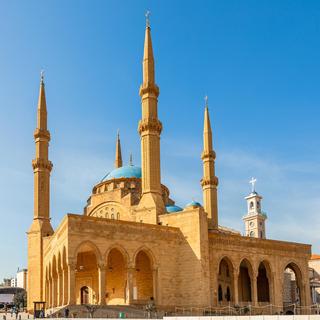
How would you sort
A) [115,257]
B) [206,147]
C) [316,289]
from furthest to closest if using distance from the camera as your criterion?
[316,289] < [206,147] < [115,257]

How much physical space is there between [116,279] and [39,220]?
944 centimetres

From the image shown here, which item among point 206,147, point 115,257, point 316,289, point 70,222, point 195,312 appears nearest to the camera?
point 70,222

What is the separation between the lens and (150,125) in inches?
1603

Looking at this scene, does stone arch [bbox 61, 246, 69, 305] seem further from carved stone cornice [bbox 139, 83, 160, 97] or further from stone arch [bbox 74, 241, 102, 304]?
carved stone cornice [bbox 139, 83, 160, 97]

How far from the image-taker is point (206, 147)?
162 feet

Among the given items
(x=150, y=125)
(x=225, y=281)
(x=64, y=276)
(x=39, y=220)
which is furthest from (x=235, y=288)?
(x=39, y=220)

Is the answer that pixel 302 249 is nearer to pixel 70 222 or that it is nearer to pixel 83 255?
pixel 83 255

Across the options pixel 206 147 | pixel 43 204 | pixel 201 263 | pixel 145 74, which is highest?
pixel 145 74

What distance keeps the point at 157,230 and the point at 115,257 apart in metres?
3.76

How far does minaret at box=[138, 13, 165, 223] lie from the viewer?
131 ft

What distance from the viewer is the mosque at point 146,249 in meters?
34.3

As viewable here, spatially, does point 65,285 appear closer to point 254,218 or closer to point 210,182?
point 210,182

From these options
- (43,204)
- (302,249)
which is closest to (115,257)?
(43,204)

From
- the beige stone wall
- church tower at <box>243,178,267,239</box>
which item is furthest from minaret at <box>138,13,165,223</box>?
church tower at <box>243,178,267,239</box>
